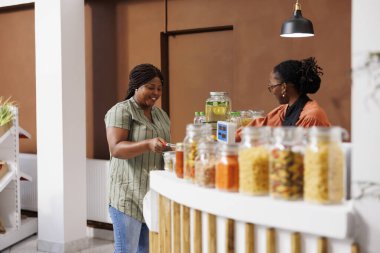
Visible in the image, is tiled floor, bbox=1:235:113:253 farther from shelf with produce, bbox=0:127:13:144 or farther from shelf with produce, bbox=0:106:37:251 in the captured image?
shelf with produce, bbox=0:127:13:144

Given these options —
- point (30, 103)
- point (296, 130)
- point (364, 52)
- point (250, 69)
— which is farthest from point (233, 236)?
point (30, 103)

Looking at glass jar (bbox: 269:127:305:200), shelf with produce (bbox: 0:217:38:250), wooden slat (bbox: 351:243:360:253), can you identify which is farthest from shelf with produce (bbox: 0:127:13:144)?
wooden slat (bbox: 351:243:360:253)

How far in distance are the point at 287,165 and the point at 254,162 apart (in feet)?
0.38

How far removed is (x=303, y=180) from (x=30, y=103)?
183 inches

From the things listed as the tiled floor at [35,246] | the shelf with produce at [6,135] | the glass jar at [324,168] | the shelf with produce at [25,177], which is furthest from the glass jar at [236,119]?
the shelf with produce at [25,177]

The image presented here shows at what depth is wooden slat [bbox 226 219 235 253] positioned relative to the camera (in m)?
1.72

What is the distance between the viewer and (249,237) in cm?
164

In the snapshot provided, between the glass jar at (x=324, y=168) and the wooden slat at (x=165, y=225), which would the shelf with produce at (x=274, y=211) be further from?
the wooden slat at (x=165, y=225)

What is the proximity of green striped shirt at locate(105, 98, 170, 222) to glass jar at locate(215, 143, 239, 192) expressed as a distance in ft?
3.85

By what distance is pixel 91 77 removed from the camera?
5375mm

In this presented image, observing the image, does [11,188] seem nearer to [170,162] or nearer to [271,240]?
[170,162]

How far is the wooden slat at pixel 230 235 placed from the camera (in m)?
1.72

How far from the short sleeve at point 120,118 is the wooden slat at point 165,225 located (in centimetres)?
78

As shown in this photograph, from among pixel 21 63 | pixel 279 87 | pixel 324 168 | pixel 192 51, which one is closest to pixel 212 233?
pixel 324 168
